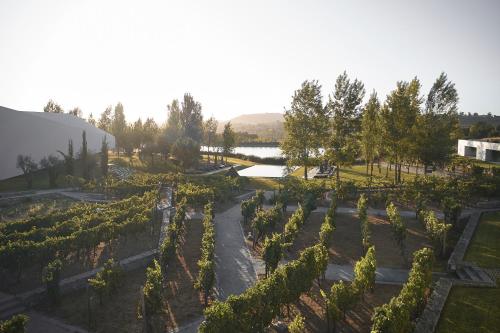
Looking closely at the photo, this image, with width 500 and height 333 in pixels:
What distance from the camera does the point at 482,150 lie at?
61.0m

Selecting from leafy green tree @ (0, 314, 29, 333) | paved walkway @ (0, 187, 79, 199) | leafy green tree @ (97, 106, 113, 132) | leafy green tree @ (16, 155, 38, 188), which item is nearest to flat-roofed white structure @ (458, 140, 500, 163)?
paved walkway @ (0, 187, 79, 199)

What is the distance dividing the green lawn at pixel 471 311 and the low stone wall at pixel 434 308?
0.19 m

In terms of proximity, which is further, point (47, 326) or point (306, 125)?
point (306, 125)

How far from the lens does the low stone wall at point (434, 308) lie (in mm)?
13523

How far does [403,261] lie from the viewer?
20797 mm

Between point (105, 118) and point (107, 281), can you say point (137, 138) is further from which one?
point (107, 281)

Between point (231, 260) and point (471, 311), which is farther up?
point (471, 311)

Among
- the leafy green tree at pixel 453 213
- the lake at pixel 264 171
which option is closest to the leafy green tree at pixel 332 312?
A: the leafy green tree at pixel 453 213

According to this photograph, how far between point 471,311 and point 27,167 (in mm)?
48030

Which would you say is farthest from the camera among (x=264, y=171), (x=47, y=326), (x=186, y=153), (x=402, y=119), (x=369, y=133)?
(x=264, y=171)

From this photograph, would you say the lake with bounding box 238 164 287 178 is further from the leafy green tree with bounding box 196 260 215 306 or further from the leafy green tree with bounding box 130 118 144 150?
the leafy green tree with bounding box 196 260 215 306

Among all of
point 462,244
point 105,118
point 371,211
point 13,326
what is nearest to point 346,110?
point 371,211

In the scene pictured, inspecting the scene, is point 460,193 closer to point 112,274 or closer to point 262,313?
point 262,313

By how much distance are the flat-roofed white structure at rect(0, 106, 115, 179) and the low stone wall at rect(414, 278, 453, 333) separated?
49404 mm
